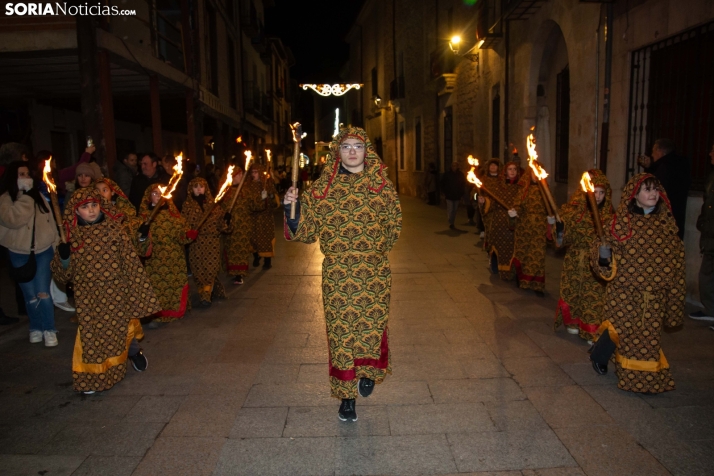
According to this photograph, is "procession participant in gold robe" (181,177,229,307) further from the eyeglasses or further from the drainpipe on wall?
the drainpipe on wall

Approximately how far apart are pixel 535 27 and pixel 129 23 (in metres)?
7.99

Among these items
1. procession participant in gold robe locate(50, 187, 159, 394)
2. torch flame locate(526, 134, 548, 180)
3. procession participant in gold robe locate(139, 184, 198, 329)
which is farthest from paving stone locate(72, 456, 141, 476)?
torch flame locate(526, 134, 548, 180)

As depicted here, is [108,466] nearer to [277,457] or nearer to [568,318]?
[277,457]

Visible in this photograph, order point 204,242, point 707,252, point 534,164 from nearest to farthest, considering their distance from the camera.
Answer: point 534,164
point 707,252
point 204,242

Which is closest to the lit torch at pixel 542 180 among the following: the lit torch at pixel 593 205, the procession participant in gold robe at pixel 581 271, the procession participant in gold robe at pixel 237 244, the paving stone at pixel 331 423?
the lit torch at pixel 593 205

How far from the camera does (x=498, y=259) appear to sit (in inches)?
335

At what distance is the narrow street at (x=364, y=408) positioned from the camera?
342 cm

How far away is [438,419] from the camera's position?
3.94 m

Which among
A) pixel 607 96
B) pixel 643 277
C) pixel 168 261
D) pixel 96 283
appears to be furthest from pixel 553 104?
pixel 96 283

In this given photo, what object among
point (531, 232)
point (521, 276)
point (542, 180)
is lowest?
point (521, 276)

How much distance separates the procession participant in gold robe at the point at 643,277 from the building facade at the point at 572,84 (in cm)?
325

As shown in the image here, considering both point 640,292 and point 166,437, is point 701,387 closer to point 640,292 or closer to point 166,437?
point 640,292

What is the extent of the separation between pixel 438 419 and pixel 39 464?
2.56 metres

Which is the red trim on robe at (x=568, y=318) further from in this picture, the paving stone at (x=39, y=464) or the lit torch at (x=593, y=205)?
the paving stone at (x=39, y=464)
